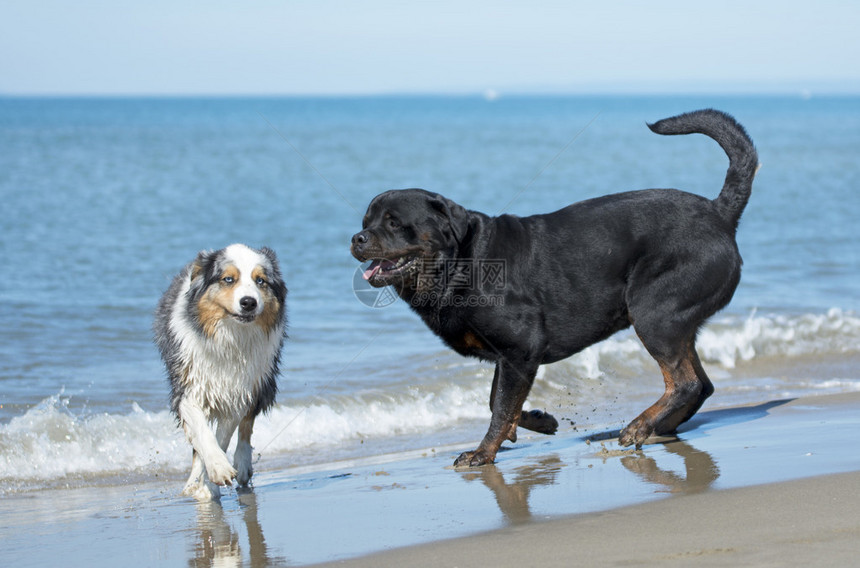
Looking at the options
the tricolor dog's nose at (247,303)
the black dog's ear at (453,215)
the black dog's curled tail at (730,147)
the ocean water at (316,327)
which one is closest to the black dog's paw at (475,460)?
the ocean water at (316,327)

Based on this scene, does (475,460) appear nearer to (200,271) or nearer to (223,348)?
(223,348)

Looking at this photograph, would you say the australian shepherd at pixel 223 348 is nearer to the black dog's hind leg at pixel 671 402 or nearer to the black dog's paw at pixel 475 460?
the black dog's paw at pixel 475 460

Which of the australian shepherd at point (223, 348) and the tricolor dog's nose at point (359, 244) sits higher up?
the tricolor dog's nose at point (359, 244)

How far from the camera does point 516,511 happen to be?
444 centimetres

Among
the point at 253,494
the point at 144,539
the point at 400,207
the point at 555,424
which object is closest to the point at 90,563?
the point at 144,539

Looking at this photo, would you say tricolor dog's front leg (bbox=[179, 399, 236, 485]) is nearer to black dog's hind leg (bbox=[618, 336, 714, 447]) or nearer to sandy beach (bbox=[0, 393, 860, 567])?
sandy beach (bbox=[0, 393, 860, 567])

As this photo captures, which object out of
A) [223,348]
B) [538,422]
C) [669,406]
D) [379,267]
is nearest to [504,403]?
[538,422]

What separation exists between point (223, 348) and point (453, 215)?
162 centimetres

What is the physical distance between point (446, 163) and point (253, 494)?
30004mm

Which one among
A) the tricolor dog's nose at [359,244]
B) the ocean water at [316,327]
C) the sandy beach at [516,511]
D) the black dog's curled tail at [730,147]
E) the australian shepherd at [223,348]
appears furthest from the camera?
the ocean water at [316,327]

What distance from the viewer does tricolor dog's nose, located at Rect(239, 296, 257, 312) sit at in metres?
5.43

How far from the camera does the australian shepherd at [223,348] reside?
18.1ft

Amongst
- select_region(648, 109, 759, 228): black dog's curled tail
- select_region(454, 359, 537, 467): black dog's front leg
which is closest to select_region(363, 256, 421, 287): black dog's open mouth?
select_region(454, 359, 537, 467): black dog's front leg

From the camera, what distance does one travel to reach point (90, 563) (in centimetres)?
408
